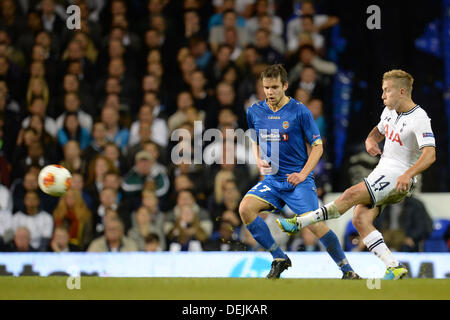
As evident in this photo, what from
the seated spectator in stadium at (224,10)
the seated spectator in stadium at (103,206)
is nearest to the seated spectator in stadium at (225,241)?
the seated spectator in stadium at (103,206)

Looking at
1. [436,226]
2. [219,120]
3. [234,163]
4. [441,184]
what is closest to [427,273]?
[436,226]

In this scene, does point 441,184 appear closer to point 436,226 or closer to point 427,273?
point 436,226

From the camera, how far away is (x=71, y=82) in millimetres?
11438

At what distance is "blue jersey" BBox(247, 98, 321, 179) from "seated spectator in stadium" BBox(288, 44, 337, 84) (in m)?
3.88

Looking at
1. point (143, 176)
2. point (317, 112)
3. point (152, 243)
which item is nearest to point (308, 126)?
point (317, 112)

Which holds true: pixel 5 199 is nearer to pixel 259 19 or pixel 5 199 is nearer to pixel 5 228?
pixel 5 228

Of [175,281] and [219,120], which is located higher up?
[219,120]

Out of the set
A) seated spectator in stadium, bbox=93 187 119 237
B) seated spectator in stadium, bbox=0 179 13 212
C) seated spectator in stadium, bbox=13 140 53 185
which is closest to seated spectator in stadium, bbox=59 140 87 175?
seated spectator in stadium, bbox=13 140 53 185

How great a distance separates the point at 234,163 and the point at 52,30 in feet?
13.8

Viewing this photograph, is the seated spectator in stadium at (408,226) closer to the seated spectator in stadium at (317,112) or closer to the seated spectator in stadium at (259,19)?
the seated spectator in stadium at (317,112)

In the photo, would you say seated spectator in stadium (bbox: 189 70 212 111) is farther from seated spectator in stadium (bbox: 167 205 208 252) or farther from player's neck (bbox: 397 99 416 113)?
player's neck (bbox: 397 99 416 113)

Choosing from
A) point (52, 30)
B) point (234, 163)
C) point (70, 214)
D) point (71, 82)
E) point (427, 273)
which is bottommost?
point (427, 273)

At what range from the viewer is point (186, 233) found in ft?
31.9

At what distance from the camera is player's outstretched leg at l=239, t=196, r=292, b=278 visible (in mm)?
6750
